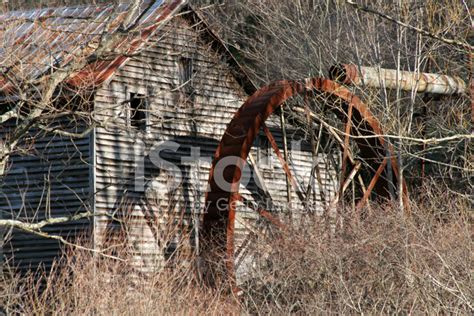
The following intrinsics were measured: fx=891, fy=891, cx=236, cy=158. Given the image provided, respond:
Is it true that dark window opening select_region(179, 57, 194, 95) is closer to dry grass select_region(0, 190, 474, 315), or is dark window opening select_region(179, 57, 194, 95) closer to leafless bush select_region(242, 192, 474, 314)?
leafless bush select_region(242, 192, 474, 314)

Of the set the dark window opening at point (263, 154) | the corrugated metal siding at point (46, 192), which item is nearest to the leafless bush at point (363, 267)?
the corrugated metal siding at point (46, 192)

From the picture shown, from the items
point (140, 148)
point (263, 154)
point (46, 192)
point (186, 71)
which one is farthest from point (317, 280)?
point (263, 154)

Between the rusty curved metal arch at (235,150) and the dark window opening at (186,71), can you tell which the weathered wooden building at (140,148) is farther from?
the rusty curved metal arch at (235,150)

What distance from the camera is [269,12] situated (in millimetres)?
20766

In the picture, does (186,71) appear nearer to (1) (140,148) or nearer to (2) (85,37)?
(1) (140,148)

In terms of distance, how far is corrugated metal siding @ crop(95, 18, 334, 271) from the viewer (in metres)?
15.9

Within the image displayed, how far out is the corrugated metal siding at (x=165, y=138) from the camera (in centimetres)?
1595

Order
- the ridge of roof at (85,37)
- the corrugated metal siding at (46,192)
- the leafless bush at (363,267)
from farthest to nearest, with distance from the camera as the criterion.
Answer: the corrugated metal siding at (46,192)
the ridge of roof at (85,37)
the leafless bush at (363,267)

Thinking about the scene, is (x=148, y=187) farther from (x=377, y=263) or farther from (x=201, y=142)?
(x=377, y=263)

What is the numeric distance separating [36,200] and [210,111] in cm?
A: 396

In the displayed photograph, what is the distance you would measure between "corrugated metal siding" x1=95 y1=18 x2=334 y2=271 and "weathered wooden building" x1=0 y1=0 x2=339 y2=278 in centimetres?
2

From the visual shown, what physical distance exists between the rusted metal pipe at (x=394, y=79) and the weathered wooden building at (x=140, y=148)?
275 centimetres

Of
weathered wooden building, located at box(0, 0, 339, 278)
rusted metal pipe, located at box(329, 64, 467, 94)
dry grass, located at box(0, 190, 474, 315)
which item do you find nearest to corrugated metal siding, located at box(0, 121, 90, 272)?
weathered wooden building, located at box(0, 0, 339, 278)

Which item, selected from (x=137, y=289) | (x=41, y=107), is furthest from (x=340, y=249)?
(x=41, y=107)
